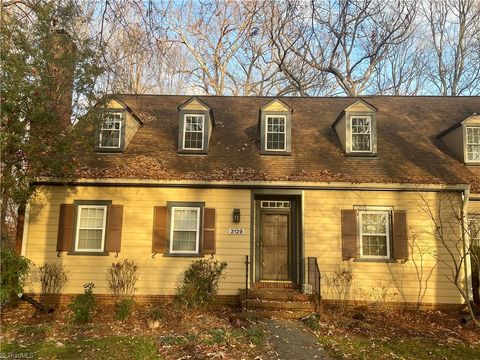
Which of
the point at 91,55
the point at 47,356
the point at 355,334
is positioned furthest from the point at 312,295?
the point at 91,55

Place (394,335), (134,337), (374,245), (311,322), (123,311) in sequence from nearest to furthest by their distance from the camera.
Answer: (134,337) → (394,335) → (311,322) → (123,311) → (374,245)

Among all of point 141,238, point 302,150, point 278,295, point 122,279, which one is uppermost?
point 302,150

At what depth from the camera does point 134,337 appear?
26.9ft

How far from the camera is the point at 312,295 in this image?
10883mm

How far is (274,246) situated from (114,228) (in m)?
4.64

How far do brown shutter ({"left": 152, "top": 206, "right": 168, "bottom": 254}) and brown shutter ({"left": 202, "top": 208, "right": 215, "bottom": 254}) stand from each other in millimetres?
1097

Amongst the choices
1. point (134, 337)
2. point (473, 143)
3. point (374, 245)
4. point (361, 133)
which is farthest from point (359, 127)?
point (134, 337)

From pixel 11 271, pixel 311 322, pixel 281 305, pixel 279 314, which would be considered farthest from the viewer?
pixel 281 305

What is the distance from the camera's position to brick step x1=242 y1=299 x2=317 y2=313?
1015cm

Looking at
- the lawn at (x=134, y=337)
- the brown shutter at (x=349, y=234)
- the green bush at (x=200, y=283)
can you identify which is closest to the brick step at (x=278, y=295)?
the lawn at (x=134, y=337)

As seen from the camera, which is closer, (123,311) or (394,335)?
(394,335)

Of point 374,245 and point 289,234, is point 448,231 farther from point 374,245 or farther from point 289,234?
point 289,234

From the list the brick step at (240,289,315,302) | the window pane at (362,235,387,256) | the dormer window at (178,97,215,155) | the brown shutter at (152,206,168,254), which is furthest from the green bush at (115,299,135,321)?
the window pane at (362,235,387,256)

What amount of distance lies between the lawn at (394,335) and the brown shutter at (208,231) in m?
3.45
